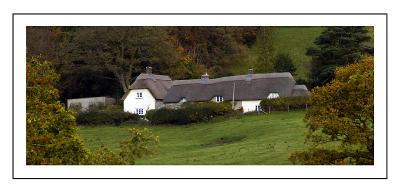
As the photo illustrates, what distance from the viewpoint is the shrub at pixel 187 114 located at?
3506 cm

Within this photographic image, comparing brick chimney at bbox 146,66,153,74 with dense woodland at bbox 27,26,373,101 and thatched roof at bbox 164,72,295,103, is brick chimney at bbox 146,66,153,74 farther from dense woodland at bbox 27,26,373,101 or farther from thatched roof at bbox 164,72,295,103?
thatched roof at bbox 164,72,295,103

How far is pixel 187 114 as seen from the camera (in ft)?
116

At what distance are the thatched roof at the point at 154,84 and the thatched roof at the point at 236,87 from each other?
347mm

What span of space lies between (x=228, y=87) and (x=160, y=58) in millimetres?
4362

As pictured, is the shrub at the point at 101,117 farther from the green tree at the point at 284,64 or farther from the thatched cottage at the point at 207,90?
the green tree at the point at 284,64

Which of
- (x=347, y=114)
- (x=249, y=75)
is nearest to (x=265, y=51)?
(x=249, y=75)

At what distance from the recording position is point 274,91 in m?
39.7

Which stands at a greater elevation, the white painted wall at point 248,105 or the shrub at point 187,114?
the white painted wall at point 248,105

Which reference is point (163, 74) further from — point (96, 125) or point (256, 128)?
Answer: point (256, 128)

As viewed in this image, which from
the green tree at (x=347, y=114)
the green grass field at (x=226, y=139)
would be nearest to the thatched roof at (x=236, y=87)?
the green grass field at (x=226, y=139)

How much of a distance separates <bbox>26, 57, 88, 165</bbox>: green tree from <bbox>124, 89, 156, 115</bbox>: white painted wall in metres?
21.2

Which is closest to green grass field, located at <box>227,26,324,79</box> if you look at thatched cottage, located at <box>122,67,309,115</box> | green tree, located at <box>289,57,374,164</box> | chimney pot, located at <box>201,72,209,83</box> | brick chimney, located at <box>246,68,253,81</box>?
brick chimney, located at <box>246,68,253,81</box>

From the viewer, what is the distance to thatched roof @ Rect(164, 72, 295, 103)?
3966 cm
